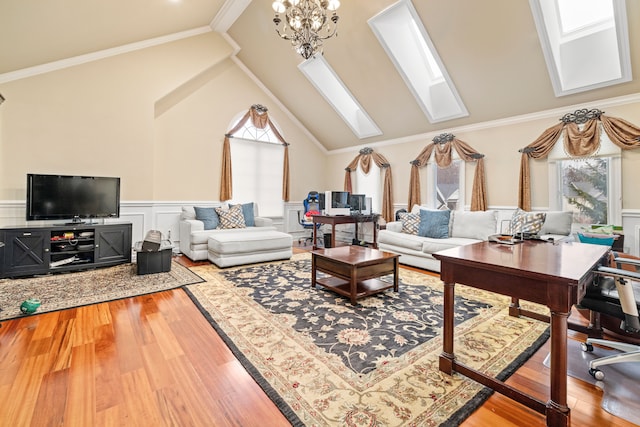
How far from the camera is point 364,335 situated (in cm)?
215

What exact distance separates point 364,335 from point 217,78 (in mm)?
5561

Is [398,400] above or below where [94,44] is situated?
below

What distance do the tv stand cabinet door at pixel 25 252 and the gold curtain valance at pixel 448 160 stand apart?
569cm

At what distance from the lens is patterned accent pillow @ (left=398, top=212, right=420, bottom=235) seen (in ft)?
14.9

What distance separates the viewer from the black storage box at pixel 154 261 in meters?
3.64

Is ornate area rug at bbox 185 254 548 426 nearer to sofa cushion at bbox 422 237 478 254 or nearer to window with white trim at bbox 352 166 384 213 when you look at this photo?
sofa cushion at bbox 422 237 478 254

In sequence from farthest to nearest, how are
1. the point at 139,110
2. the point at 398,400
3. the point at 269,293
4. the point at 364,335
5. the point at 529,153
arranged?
the point at 139,110 → the point at 529,153 → the point at 269,293 → the point at 364,335 → the point at 398,400

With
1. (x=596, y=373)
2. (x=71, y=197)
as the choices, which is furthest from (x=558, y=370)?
(x=71, y=197)

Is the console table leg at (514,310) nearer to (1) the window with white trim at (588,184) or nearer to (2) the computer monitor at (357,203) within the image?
(1) the window with white trim at (588,184)

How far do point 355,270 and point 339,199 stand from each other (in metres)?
3.08

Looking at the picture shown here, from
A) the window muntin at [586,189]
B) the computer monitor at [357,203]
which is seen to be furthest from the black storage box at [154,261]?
the window muntin at [586,189]

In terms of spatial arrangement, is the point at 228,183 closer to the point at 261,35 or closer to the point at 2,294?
the point at 261,35

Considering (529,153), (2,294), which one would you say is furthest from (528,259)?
(2,294)

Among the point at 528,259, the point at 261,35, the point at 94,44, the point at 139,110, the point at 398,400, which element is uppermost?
the point at 261,35
